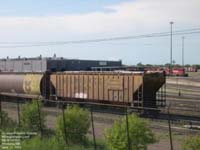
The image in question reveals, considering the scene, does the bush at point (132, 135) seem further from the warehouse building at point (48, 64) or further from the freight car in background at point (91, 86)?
the warehouse building at point (48, 64)

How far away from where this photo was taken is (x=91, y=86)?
3956 cm

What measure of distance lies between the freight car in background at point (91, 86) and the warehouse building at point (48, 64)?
3.90 meters

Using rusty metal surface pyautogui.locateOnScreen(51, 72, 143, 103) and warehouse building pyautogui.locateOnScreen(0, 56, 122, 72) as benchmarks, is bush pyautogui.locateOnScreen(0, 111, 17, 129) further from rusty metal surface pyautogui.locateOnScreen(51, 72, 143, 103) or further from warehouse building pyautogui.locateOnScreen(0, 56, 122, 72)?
warehouse building pyautogui.locateOnScreen(0, 56, 122, 72)

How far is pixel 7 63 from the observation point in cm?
6500

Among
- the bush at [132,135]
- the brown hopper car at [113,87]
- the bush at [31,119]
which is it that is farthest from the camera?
the brown hopper car at [113,87]

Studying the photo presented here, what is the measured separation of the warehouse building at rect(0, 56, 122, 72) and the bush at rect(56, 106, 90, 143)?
30495mm

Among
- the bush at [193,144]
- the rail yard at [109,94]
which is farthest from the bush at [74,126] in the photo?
the bush at [193,144]

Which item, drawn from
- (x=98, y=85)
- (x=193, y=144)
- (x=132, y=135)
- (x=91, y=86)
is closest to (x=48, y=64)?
(x=91, y=86)

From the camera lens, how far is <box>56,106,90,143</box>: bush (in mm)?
19703

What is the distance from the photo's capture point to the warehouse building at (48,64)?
5147 centimetres

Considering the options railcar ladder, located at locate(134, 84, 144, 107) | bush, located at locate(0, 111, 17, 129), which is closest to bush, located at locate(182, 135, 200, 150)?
bush, located at locate(0, 111, 17, 129)

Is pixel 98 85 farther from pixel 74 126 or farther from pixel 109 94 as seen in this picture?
pixel 74 126

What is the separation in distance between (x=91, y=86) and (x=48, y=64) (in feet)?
40.9

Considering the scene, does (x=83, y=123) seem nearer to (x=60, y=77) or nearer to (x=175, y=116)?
(x=175, y=116)
